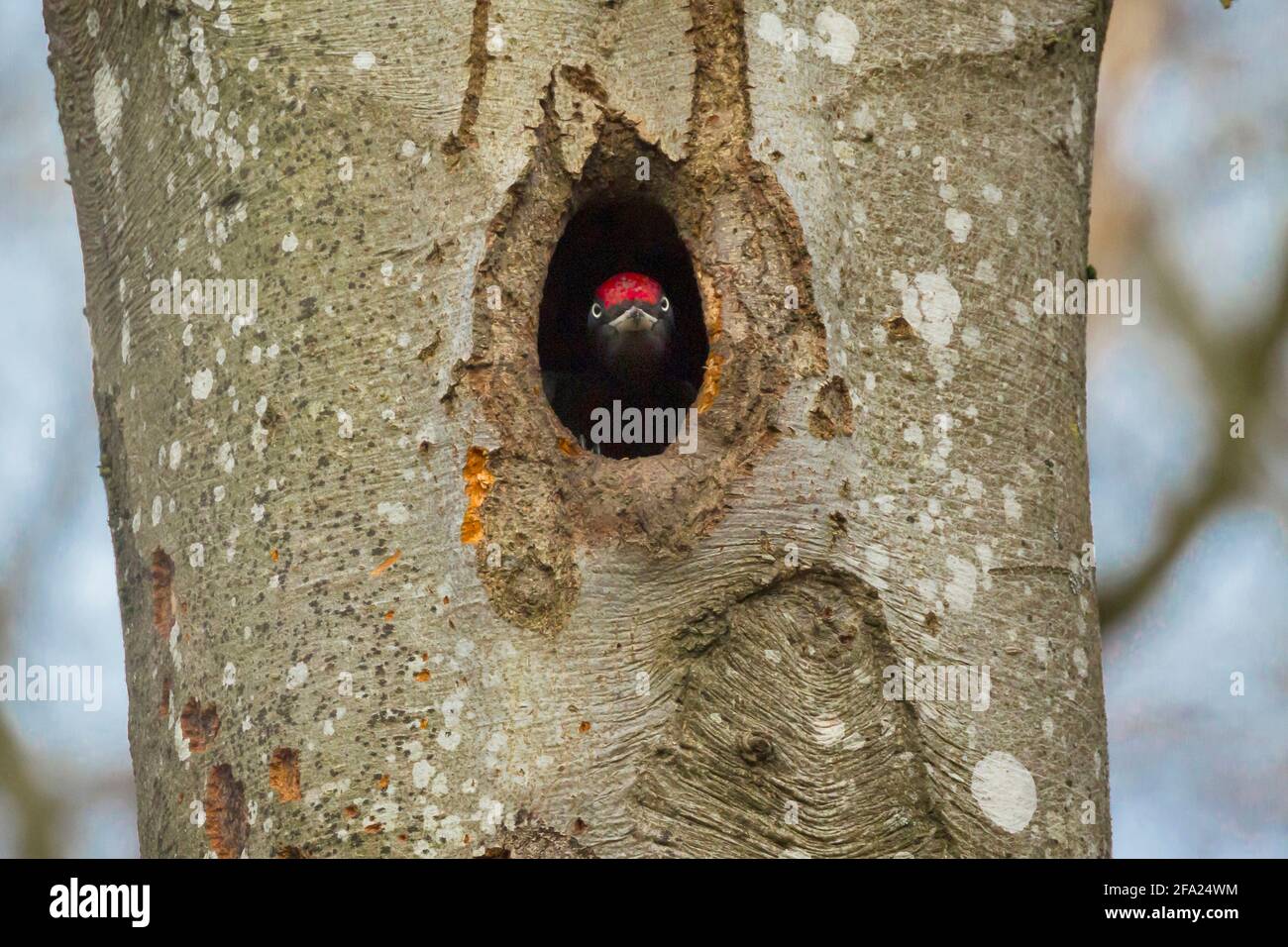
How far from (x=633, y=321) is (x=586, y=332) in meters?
0.54

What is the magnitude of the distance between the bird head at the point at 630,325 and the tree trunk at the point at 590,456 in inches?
63.9

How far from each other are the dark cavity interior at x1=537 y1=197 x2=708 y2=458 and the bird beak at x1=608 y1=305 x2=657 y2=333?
193 millimetres

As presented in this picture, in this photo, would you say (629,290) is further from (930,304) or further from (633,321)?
(930,304)

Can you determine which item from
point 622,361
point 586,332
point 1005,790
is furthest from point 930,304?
point 586,332

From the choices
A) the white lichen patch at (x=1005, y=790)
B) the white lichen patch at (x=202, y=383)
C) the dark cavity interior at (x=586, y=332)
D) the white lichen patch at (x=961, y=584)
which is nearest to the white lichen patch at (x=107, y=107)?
the white lichen patch at (x=202, y=383)

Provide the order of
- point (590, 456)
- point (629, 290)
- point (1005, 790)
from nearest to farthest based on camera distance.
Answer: point (1005, 790) < point (590, 456) < point (629, 290)

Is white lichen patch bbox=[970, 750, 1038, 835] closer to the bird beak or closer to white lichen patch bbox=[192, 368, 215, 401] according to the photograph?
white lichen patch bbox=[192, 368, 215, 401]

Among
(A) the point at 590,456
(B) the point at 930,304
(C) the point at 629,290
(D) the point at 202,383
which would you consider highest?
(C) the point at 629,290

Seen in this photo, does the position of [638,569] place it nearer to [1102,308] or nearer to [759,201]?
[759,201]

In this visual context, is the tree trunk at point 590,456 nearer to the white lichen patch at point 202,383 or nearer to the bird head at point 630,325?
the white lichen patch at point 202,383

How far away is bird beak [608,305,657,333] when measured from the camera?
15.8ft

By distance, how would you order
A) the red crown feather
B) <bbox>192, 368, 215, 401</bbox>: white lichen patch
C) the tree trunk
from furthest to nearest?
the red crown feather
<bbox>192, 368, 215, 401</bbox>: white lichen patch
the tree trunk

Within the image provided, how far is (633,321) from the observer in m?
4.84

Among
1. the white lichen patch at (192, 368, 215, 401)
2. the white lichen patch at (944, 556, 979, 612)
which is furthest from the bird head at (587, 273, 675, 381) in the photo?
the white lichen patch at (944, 556, 979, 612)
